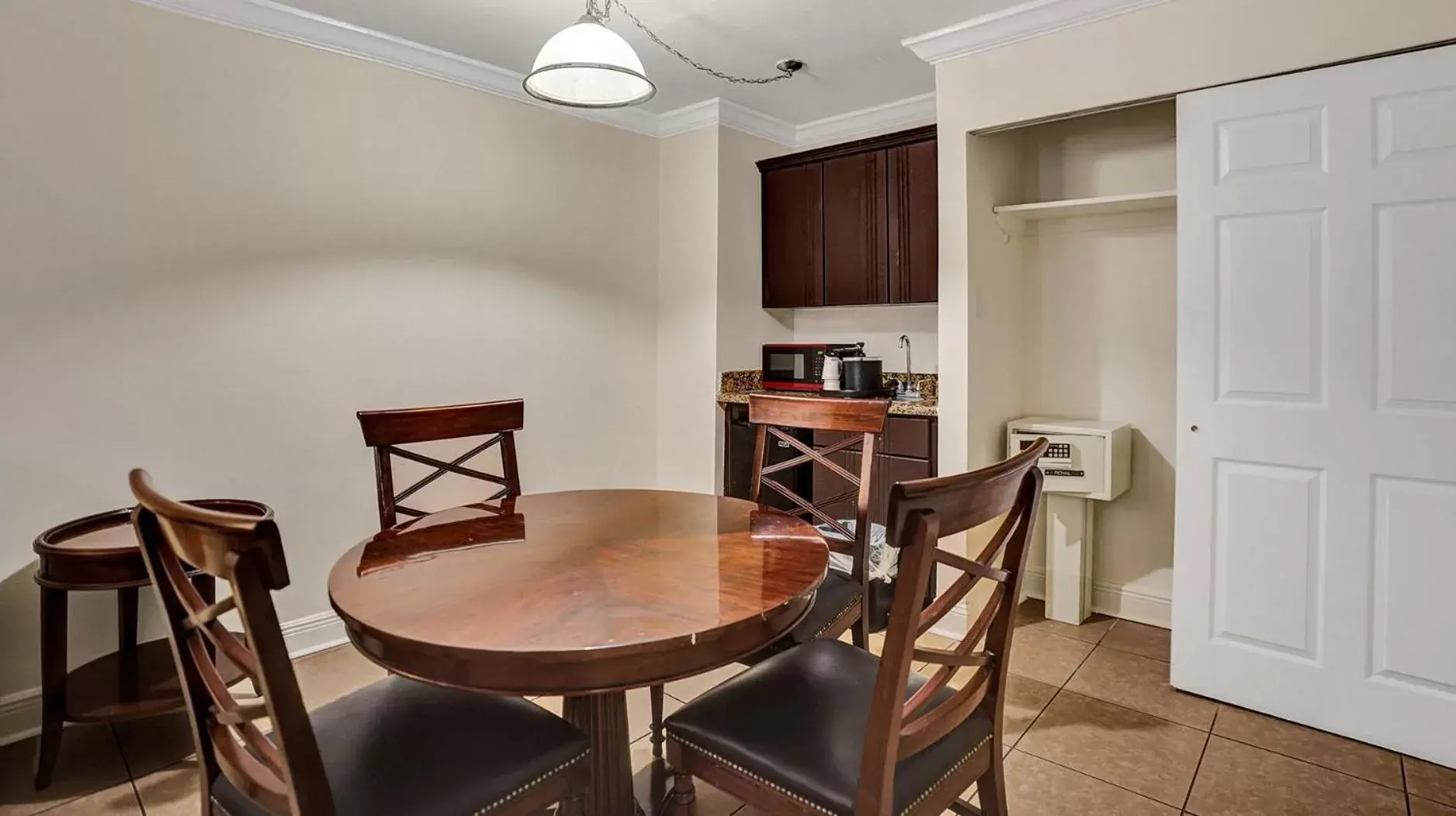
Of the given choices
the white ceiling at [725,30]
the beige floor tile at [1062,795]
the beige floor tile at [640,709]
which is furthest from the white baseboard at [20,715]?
the beige floor tile at [1062,795]

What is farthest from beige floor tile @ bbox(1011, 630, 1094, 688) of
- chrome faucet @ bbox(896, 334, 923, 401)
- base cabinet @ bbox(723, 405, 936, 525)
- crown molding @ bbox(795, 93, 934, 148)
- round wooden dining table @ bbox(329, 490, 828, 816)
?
crown molding @ bbox(795, 93, 934, 148)

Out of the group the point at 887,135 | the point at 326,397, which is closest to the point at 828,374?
the point at 887,135

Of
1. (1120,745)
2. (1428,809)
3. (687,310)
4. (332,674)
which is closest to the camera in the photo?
(1428,809)

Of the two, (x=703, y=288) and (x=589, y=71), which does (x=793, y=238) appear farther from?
(x=589, y=71)

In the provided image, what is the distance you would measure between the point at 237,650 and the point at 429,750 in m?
0.37

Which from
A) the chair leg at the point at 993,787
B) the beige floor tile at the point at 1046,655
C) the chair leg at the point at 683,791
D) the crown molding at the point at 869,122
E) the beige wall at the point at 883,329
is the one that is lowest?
the beige floor tile at the point at 1046,655

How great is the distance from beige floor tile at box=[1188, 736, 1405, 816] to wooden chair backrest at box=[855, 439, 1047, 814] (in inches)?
41.7

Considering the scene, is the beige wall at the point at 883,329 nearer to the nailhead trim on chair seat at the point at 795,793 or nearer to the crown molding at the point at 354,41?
the crown molding at the point at 354,41

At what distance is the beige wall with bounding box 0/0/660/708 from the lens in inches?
91.3

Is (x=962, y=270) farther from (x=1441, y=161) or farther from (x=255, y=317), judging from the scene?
(x=255, y=317)

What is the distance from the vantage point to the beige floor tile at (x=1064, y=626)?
3.13 meters

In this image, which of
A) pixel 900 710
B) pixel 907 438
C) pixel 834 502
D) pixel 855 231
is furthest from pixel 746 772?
pixel 855 231

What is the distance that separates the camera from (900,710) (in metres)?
1.17

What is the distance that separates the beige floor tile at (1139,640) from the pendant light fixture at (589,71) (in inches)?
106
